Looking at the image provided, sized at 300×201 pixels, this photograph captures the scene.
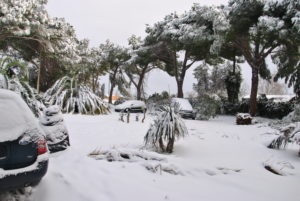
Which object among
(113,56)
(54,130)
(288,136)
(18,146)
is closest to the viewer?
(18,146)

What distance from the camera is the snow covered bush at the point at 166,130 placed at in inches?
164

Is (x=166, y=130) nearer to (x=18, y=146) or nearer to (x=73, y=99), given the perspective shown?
(x=18, y=146)

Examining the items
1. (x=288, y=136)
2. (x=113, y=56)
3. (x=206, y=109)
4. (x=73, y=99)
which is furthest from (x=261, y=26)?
(x=113, y=56)

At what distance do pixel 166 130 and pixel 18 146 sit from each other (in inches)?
107

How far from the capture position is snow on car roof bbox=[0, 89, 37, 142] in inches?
75.2

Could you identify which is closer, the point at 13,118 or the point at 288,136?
the point at 13,118

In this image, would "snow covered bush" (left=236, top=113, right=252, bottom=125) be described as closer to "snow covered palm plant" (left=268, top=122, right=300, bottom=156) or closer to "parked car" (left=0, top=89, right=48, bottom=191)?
"snow covered palm plant" (left=268, top=122, right=300, bottom=156)

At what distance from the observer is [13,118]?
2021 mm

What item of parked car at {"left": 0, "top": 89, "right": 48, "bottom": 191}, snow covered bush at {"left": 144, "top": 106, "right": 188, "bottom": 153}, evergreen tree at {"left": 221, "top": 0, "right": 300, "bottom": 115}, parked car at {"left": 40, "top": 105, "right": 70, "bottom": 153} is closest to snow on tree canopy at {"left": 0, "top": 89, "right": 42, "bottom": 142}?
parked car at {"left": 0, "top": 89, "right": 48, "bottom": 191}

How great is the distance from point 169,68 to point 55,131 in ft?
63.0

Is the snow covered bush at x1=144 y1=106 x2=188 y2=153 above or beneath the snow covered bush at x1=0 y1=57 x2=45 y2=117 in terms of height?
beneath

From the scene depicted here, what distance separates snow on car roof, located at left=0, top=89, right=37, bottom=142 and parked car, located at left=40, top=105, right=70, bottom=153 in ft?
4.96

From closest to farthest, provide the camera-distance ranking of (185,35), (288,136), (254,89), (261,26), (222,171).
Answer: (222,171) < (288,136) < (261,26) < (185,35) < (254,89)

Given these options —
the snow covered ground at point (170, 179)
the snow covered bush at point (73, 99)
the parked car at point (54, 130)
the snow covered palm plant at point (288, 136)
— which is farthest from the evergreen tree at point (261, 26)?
the parked car at point (54, 130)
